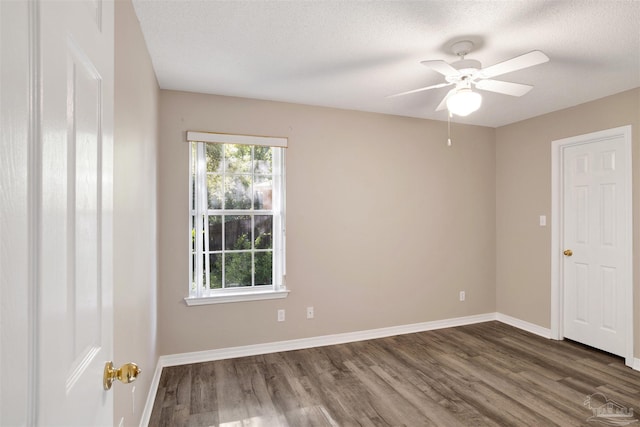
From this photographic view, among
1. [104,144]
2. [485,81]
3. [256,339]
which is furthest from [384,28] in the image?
[256,339]

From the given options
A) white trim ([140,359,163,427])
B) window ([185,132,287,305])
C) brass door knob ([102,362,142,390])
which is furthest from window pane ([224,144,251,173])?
brass door knob ([102,362,142,390])

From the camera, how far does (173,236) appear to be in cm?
326

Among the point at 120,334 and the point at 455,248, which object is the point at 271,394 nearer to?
the point at 120,334

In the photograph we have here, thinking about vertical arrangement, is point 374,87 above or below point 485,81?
above

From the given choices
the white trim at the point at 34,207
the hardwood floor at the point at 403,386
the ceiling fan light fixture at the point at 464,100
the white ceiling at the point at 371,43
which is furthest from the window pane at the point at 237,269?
the white trim at the point at 34,207

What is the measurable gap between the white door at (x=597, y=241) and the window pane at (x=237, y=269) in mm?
3537

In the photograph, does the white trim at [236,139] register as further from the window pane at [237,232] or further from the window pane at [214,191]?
the window pane at [237,232]

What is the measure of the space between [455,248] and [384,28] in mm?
3092

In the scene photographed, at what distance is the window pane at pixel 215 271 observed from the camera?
11.2 feet

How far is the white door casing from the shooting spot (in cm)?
44

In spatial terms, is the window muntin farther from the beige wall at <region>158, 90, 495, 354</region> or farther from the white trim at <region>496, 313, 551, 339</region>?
the white trim at <region>496, 313, 551, 339</region>

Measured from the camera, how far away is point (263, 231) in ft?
11.8

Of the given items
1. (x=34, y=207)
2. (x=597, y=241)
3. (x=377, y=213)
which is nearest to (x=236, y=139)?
(x=377, y=213)

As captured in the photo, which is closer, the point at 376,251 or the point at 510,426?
the point at 510,426
